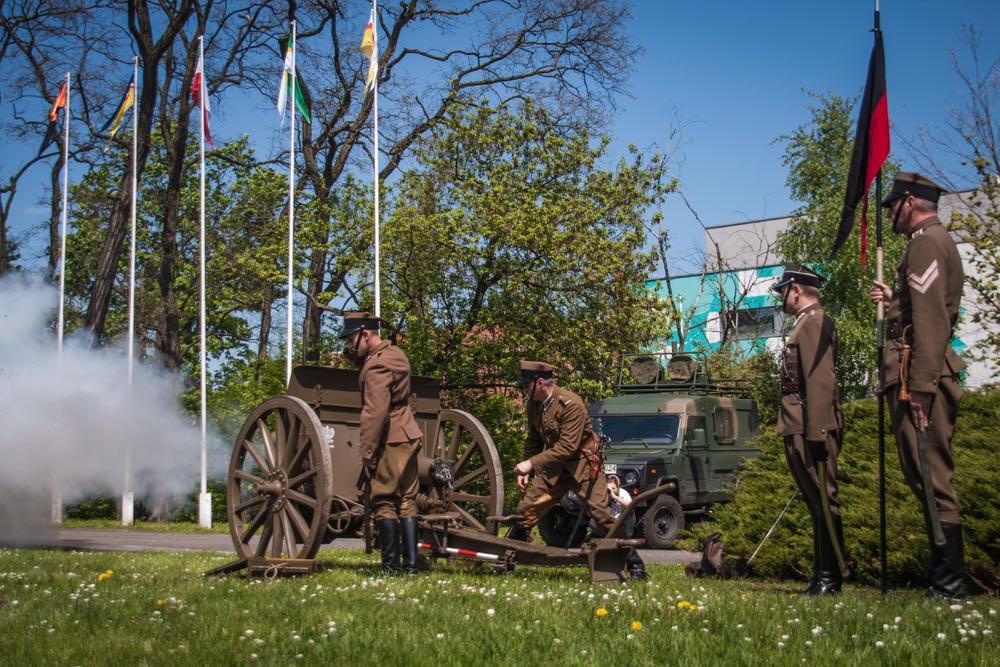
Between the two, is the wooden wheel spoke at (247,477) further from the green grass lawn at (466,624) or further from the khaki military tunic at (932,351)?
the khaki military tunic at (932,351)

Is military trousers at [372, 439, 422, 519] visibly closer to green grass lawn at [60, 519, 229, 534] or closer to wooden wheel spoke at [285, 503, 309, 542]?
wooden wheel spoke at [285, 503, 309, 542]

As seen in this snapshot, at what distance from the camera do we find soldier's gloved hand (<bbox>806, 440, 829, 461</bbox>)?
682cm

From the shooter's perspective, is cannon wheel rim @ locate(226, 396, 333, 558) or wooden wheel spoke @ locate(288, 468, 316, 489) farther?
wooden wheel spoke @ locate(288, 468, 316, 489)

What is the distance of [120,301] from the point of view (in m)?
39.3

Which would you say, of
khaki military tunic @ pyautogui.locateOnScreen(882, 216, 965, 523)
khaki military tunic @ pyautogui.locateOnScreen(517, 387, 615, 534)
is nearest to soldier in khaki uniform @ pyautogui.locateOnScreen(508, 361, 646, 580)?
khaki military tunic @ pyautogui.locateOnScreen(517, 387, 615, 534)

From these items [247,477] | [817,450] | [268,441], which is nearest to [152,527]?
[247,477]

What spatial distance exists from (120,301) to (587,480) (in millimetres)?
33704

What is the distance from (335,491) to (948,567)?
15.7 feet

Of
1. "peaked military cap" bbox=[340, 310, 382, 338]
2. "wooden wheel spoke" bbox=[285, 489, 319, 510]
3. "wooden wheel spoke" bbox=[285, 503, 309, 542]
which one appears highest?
"peaked military cap" bbox=[340, 310, 382, 338]

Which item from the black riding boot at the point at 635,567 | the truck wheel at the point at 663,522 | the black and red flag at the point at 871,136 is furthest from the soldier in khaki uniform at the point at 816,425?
the truck wheel at the point at 663,522

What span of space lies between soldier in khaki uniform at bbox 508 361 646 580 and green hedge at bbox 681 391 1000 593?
1.03 m

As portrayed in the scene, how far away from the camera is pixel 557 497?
883 cm

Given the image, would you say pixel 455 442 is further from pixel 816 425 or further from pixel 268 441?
pixel 816 425

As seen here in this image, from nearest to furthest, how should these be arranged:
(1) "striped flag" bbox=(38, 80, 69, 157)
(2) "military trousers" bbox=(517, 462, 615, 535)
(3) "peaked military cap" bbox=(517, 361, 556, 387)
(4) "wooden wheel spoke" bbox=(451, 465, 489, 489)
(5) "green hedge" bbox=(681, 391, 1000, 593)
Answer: (5) "green hedge" bbox=(681, 391, 1000, 593), (2) "military trousers" bbox=(517, 462, 615, 535), (3) "peaked military cap" bbox=(517, 361, 556, 387), (4) "wooden wheel spoke" bbox=(451, 465, 489, 489), (1) "striped flag" bbox=(38, 80, 69, 157)
